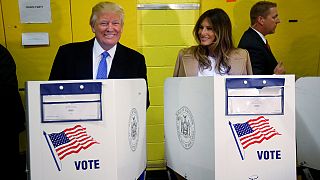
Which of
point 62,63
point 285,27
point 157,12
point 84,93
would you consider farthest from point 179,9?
point 84,93

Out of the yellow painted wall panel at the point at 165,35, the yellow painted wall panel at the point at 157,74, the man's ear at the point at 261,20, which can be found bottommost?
the yellow painted wall panel at the point at 157,74

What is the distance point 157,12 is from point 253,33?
2.81ft

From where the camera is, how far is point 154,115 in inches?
103

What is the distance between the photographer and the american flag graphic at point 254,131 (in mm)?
1021

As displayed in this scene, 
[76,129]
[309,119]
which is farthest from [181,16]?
[76,129]

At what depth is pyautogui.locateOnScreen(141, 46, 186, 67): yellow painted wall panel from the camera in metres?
2.53

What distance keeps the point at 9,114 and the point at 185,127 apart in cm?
116

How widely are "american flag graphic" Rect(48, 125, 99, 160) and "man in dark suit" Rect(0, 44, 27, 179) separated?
35.0 inches

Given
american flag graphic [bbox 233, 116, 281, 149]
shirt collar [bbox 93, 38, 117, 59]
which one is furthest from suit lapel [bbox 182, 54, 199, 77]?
american flag graphic [bbox 233, 116, 281, 149]

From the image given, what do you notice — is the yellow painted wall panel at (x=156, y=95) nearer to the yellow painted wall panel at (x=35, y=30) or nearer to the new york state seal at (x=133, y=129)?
the yellow painted wall panel at (x=35, y=30)

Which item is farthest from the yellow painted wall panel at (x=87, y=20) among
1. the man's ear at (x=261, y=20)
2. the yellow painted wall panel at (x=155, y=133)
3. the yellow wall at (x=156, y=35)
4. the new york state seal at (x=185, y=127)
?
the new york state seal at (x=185, y=127)

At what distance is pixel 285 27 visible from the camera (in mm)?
2658

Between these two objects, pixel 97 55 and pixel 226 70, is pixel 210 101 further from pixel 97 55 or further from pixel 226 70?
pixel 97 55

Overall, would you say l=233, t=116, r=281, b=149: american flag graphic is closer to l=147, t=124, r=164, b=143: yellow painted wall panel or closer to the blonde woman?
the blonde woman
